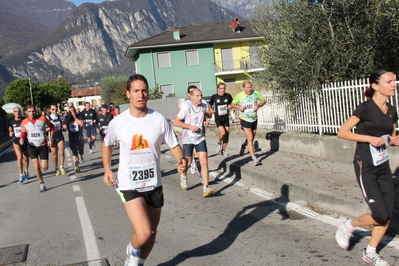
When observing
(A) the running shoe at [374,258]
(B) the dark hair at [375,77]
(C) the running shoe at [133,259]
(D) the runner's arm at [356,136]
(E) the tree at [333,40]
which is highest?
(E) the tree at [333,40]

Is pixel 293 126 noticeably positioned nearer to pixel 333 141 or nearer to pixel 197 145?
pixel 333 141

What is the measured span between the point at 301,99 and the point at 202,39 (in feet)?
94.2

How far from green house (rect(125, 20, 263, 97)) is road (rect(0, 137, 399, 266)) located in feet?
97.9

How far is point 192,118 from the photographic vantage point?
7.96 metres

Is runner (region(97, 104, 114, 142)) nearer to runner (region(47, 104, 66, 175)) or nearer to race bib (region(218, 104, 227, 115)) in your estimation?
runner (region(47, 104, 66, 175))

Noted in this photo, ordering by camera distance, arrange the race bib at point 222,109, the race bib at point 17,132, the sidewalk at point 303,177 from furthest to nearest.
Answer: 1. the race bib at point 222,109
2. the race bib at point 17,132
3. the sidewalk at point 303,177

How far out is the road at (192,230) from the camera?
4531 mm

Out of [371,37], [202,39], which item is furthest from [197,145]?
[202,39]

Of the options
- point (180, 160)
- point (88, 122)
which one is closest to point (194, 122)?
point (180, 160)

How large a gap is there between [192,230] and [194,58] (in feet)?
112

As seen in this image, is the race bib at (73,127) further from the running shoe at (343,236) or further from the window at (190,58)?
the window at (190,58)

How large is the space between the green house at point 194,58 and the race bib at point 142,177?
33466 millimetres

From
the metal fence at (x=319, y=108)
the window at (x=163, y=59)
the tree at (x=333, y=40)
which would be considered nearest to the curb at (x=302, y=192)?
the metal fence at (x=319, y=108)

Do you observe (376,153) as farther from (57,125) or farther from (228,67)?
(228,67)
